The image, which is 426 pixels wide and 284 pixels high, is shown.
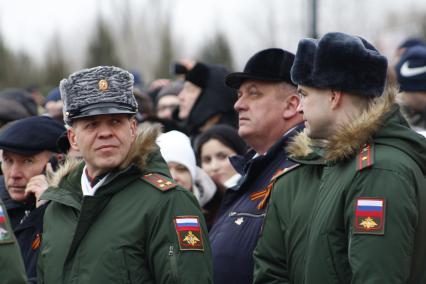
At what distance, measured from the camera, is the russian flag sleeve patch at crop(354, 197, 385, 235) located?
4.22 metres

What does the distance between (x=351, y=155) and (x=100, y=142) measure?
1485 mm

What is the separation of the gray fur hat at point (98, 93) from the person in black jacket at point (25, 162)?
0.96 metres

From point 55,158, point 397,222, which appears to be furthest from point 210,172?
point 397,222

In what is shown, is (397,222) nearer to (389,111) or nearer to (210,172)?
(389,111)

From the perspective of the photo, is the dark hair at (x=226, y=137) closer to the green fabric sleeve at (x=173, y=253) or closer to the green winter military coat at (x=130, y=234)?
the green winter military coat at (x=130, y=234)

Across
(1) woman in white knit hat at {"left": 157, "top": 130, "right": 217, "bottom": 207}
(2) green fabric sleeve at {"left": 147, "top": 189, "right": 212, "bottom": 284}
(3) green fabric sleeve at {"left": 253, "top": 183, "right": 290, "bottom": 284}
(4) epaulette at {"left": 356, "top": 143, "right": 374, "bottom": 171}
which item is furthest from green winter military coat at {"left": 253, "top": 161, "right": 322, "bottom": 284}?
(1) woman in white knit hat at {"left": 157, "top": 130, "right": 217, "bottom": 207}

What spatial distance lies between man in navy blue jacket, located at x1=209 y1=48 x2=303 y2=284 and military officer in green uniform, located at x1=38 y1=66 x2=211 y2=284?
1.89 feet

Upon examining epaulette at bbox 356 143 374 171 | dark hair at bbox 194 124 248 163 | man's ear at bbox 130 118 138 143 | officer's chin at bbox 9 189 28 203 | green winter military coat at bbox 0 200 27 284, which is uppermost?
epaulette at bbox 356 143 374 171

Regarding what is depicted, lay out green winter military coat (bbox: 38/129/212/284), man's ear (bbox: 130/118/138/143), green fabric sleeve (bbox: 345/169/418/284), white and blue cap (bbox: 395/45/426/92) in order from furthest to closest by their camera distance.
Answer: white and blue cap (bbox: 395/45/426/92) → man's ear (bbox: 130/118/138/143) → green winter military coat (bbox: 38/129/212/284) → green fabric sleeve (bbox: 345/169/418/284)

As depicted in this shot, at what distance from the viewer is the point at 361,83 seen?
462 cm

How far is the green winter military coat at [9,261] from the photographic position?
A: 465 centimetres

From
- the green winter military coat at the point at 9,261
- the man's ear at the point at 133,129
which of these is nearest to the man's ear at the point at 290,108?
the man's ear at the point at 133,129

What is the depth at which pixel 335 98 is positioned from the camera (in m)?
4.68

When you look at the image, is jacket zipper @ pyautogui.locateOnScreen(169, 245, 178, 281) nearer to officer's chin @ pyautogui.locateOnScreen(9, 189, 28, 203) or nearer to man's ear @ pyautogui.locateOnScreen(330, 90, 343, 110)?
man's ear @ pyautogui.locateOnScreen(330, 90, 343, 110)
